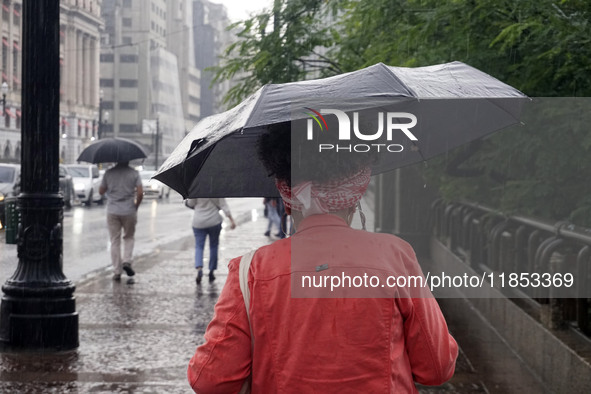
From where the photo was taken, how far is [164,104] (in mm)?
131250

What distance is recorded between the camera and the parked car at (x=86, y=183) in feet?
129

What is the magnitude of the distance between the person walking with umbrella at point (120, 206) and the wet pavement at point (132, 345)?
13.6 inches

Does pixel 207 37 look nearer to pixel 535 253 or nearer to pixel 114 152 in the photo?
pixel 114 152

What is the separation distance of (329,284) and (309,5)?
35.0 ft

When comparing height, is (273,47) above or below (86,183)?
→ above

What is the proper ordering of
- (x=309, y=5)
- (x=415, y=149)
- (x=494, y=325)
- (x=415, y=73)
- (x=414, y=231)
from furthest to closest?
(x=414, y=231)
(x=309, y=5)
(x=494, y=325)
(x=415, y=149)
(x=415, y=73)

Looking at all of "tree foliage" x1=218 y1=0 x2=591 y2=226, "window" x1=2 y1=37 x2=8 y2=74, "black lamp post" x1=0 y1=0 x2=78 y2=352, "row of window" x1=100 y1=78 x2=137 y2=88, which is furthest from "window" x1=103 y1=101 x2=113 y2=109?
"black lamp post" x1=0 y1=0 x2=78 y2=352

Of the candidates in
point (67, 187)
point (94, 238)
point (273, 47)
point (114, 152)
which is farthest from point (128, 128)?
point (273, 47)

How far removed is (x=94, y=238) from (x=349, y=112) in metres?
19.1

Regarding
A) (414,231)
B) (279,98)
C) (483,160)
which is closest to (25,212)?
(483,160)

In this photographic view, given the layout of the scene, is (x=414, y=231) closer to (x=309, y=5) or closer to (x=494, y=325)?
(x=309, y=5)

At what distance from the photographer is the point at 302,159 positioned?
113 inches

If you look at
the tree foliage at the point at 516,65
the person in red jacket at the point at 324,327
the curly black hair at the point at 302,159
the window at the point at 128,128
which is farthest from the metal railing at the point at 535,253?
the window at the point at 128,128

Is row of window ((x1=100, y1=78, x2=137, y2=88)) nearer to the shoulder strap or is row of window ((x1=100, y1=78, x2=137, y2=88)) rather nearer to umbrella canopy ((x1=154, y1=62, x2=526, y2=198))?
umbrella canopy ((x1=154, y1=62, x2=526, y2=198))
